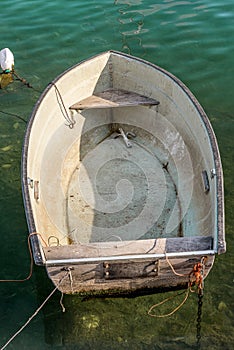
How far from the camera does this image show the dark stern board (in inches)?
322

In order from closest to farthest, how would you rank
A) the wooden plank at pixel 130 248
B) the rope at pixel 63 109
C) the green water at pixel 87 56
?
1. the wooden plank at pixel 130 248
2. the green water at pixel 87 56
3. the rope at pixel 63 109

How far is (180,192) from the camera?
7.16 m

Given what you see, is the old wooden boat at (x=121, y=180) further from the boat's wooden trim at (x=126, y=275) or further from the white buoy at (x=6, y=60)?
the white buoy at (x=6, y=60)

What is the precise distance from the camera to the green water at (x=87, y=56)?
19.0 ft

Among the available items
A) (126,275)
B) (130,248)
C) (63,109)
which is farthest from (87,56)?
(126,275)

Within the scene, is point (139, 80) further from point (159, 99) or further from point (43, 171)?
point (43, 171)

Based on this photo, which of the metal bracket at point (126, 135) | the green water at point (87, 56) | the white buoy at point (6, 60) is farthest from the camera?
the white buoy at point (6, 60)

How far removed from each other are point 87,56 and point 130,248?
8.35 m

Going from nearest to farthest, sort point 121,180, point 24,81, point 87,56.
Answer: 1. point 121,180
2. point 24,81
3. point 87,56

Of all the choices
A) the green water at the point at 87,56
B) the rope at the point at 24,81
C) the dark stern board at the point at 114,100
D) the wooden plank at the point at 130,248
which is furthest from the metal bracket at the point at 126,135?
the wooden plank at the point at 130,248

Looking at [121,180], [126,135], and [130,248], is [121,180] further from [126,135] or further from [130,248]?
[130,248]

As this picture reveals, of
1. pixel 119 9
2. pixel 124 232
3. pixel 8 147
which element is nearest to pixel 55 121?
pixel 8 147

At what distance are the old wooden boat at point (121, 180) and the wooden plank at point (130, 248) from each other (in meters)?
0.01

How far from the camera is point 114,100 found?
8.45 m
